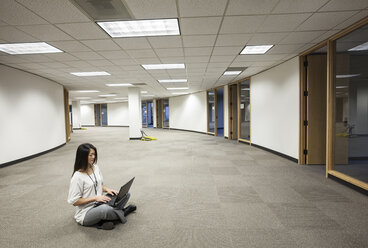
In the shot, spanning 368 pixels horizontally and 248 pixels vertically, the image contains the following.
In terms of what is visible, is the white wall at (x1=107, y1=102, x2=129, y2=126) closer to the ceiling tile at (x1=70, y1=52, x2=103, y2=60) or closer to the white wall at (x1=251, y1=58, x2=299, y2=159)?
the white wall at (x1=251, y1=58, x2=299, y2=159)

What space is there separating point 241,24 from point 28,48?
13.6 ft

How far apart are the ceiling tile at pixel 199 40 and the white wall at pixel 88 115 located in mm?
20470

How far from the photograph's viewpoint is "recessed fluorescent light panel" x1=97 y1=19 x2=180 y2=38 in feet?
9.46

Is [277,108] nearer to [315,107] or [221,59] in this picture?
[315,107]

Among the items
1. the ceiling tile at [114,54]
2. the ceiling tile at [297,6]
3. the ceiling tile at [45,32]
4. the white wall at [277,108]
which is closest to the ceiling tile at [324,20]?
the ceiling tile at [297,6]

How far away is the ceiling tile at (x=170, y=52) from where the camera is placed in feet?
13.2

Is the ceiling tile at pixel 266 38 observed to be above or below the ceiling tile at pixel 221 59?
below

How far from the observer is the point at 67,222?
2.23m

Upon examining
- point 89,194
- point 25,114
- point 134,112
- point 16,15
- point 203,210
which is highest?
point 16,15

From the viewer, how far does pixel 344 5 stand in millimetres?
2475

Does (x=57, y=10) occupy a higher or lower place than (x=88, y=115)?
higher

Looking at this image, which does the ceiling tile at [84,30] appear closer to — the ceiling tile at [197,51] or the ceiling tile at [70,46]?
the ceiling tile at [70,46]

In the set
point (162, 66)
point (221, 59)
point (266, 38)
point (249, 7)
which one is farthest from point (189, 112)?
point (249, 7)

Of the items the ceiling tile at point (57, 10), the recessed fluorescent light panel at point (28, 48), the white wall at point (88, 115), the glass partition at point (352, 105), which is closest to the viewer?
the ceiling tile at point (57, 10)
